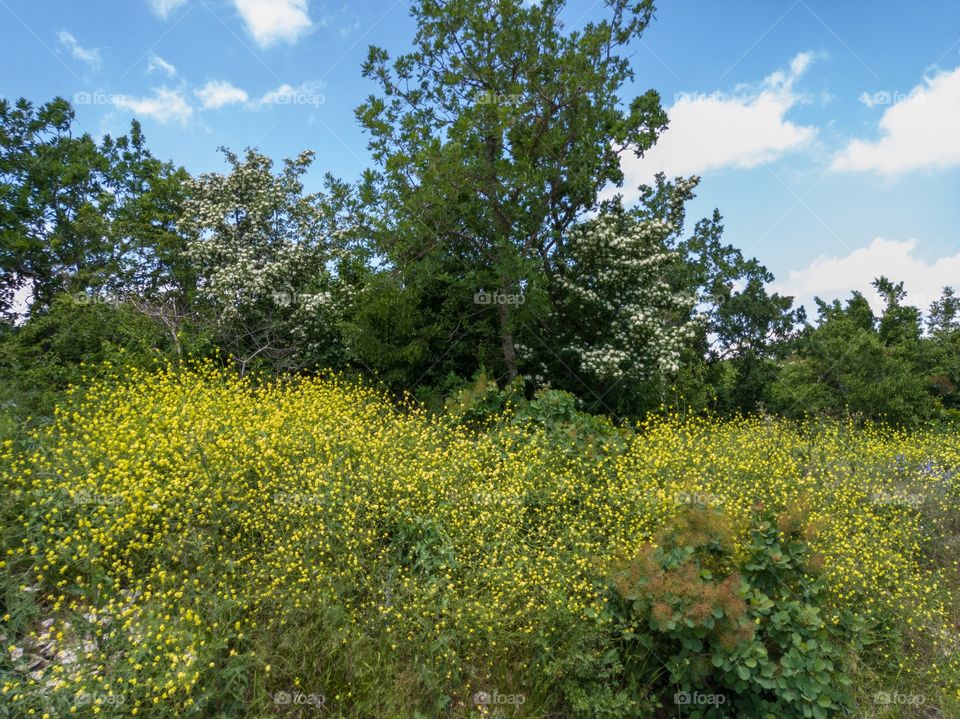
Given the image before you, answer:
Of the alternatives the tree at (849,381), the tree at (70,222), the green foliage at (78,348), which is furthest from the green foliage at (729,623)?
the tree at (70,222)

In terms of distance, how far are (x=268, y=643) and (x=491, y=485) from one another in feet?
8.08

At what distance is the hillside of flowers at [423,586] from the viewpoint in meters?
4.06

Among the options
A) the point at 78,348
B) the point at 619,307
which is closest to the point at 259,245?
the point at 78,348

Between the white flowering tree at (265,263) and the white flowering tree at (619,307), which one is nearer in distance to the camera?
the white flowering tree at (619,307)

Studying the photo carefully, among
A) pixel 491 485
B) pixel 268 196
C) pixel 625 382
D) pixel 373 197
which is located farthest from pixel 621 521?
pixel 268 196

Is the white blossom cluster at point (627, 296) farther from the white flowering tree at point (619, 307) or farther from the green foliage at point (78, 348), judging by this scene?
the green foliage at point (78, 348)

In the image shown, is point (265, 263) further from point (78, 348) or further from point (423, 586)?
point (423, 586)

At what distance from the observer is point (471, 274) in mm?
9633

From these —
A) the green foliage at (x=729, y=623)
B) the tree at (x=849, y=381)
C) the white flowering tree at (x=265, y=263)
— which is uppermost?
the white flowering tree at (x=265, y=263)

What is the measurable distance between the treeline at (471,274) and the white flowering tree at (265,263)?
51 mm

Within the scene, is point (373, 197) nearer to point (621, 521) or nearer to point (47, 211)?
point (621, 521)

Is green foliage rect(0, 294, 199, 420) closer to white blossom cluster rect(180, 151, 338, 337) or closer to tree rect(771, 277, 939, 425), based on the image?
white blossom cluster rect(180, 151, 338, 337)

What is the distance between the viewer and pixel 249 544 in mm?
5000

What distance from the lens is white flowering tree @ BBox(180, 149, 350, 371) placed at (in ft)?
38.8
